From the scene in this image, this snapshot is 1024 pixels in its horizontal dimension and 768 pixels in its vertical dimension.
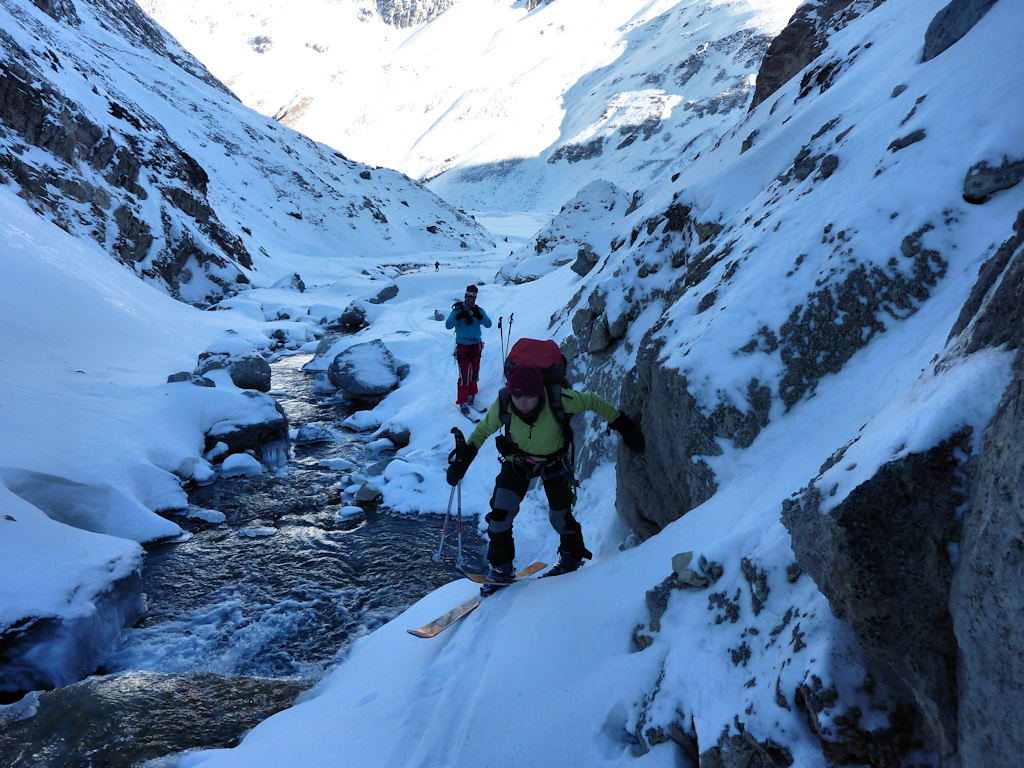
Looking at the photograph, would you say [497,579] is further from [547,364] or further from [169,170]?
[169,170]

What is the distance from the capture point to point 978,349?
2.11 metres

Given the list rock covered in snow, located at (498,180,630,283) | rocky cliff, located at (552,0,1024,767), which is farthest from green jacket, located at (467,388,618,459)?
rock covered in snow, located at (498,180,630,283)

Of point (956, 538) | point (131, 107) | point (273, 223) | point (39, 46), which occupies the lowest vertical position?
point (956, 538)

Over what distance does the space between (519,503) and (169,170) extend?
33166 mm

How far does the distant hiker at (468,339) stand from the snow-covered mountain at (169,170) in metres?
17.3

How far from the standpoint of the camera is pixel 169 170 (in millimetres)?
30375

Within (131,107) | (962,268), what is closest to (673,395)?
(962,268)

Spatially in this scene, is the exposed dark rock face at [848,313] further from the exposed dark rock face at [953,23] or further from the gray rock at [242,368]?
the gray rock at [242,368]

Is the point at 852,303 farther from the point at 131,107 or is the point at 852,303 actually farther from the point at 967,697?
the point at 131,107

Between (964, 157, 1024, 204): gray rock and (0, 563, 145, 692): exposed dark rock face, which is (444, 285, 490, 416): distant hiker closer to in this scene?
(0, 563, 145, 692): exposed dark rock face

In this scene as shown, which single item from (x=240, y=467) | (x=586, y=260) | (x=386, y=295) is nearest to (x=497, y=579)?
(x=240, y=467)

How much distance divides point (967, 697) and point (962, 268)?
319 centimetres

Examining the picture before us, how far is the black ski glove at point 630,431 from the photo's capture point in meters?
5.02

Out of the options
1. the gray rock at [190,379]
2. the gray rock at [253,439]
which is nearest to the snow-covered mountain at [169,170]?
the gray rock at [190,379]
